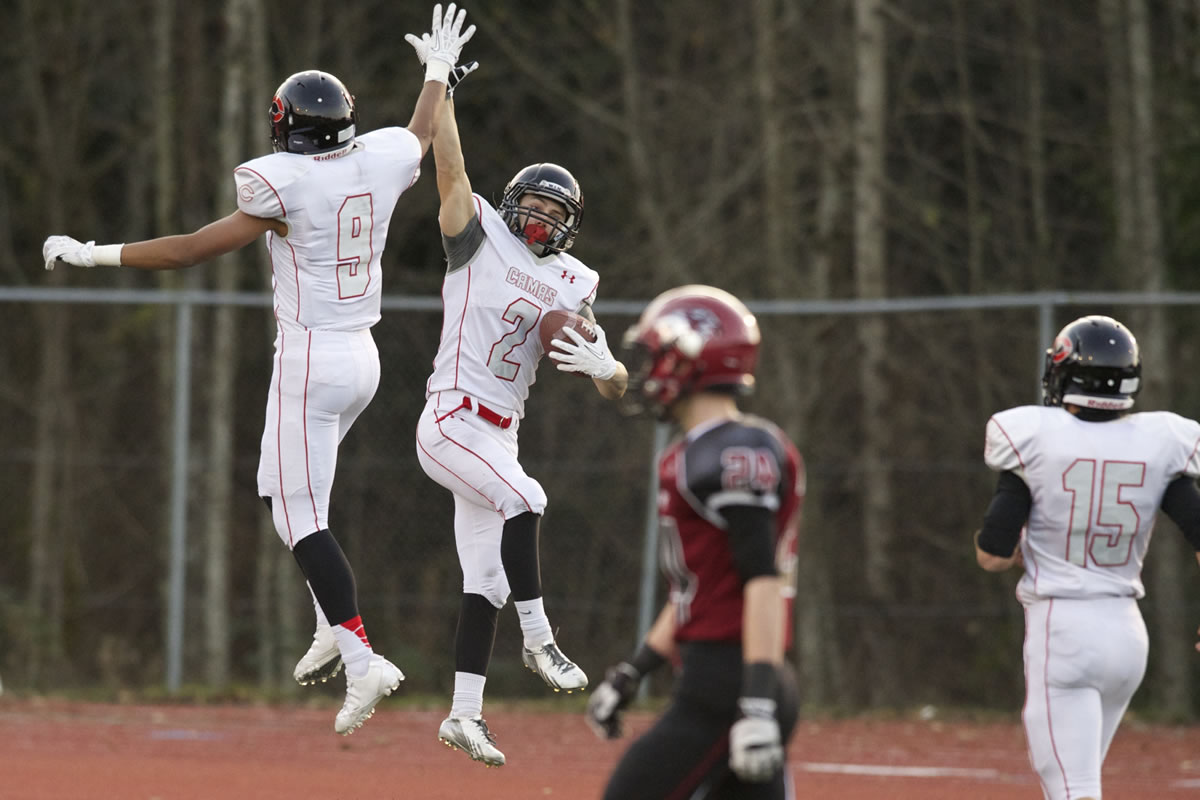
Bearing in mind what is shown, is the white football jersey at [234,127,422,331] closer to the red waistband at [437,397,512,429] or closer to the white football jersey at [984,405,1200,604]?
the red waistband at [437,397,512,429]

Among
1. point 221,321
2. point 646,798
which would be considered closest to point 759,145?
A: point 221,321

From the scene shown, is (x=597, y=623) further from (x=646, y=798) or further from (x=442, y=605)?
(x=646, y=798)

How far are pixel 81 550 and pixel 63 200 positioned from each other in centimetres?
495

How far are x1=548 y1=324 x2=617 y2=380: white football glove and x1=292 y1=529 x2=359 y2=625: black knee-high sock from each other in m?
1.25

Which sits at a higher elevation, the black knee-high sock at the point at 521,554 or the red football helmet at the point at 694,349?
the red football helmet at the point at 694,349

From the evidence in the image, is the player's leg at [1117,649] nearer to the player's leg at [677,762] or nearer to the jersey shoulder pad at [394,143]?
the player's leg at [677,762]

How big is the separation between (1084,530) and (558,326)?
2.61 meters

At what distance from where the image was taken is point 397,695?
13648 mm

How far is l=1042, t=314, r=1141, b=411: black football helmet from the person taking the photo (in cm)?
557

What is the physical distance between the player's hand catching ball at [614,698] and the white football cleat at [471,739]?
8.19 ft

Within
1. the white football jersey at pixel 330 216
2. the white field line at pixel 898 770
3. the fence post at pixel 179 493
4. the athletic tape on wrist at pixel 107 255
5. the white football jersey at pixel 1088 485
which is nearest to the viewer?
the white football jersey at pixel 1088 485

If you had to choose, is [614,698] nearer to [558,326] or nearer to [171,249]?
[558,326]

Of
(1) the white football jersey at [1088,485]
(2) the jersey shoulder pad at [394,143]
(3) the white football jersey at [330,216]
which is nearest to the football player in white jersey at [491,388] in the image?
(2) the jersey shoulder pad at [394,143]

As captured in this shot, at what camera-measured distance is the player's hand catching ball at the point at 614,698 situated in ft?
15.6
